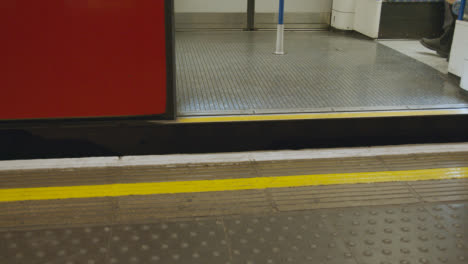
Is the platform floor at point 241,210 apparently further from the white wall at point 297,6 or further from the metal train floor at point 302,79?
the white wall at point 297,6

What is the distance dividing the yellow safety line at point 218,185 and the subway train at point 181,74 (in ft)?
1.65

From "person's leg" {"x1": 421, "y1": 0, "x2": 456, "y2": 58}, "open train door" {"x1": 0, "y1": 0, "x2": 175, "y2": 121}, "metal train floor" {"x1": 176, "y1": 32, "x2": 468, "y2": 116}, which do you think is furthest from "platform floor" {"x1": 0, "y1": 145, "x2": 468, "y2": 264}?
"person's leg" {"x1": 421, "y1": 0, "x2": 456, "y2": 58}

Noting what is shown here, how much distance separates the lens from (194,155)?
9.52ft

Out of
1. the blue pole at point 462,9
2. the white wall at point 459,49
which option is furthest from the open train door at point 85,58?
the blue pole at point 462,9

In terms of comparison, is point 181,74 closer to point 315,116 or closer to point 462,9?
point 315,116

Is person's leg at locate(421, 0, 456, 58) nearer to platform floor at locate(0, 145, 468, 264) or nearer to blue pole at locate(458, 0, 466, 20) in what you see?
blue pole at locate(458, 0, 466, 20)

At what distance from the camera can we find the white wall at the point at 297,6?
6.70 meters

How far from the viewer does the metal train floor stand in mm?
3320

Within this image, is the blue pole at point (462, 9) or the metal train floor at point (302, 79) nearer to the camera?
the metal train floor at point (302, 79)

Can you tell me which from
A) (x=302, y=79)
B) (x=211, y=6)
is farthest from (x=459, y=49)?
(x=211, y=6)

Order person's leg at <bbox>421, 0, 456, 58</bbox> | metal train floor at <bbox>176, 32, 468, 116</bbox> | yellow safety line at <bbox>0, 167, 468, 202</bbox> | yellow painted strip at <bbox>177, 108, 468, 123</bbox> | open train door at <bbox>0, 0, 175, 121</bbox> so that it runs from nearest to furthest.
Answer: yellow safety line at <bbox>0, 167, 468, 202</bbox>
open train door at <bbox>0, 0, 175, 121</bbox>
yellow painted strip at <bbox>177, 108, 468, 123</bbox>
metal train floor at <bbox>176, 32, 468, 116</bbox>
person's leg at <bbox>421, 0, 456, 58</bbox>

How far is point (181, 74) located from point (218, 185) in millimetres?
1817

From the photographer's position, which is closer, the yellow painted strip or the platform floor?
the platform floor

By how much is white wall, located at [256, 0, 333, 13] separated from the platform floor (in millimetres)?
4256
